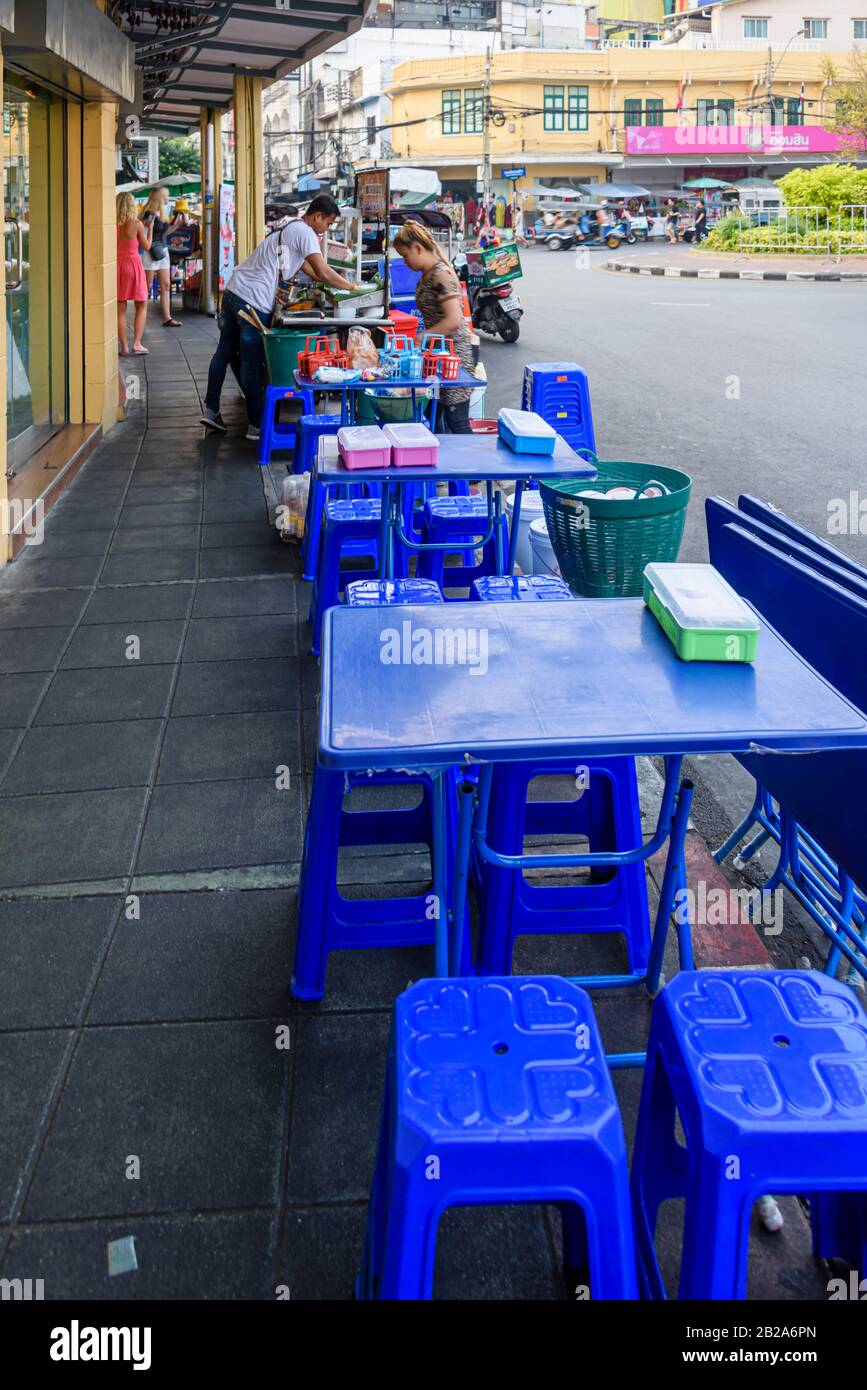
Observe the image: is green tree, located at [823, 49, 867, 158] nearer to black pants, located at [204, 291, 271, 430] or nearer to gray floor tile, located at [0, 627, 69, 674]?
black pants, located at [204, 291, 271, 430]

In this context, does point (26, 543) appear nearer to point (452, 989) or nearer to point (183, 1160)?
point (183, 1160)

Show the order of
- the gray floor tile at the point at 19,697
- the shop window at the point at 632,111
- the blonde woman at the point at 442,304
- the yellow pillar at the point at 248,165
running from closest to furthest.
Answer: the gray floor tile at the point at 19,697, the blonde woman at the point at 442,304, the yellow pillar at the point at 248,165, the shop window at the point at 632,111

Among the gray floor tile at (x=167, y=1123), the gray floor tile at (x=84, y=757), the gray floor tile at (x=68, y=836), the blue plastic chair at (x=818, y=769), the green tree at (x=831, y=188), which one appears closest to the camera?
the gray floor tile at (x=167, y=1123)

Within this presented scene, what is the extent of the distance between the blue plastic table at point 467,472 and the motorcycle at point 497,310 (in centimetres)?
1204

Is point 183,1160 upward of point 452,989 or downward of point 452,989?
downward

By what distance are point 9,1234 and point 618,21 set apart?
83.9m

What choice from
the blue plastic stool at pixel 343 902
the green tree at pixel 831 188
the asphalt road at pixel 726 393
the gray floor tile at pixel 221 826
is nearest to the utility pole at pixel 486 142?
the green tree at pixel 831 188

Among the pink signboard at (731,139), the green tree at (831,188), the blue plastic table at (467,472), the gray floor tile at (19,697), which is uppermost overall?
the pink signboard at (731,139)

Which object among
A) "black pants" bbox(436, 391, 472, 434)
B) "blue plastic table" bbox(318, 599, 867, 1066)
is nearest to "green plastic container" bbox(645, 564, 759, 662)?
"blue plastic table" bbox(318, 599, 867, 1066)

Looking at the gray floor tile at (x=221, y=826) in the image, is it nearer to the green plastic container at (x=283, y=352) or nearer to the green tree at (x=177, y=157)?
the green plastic container at (x=283, y=352)

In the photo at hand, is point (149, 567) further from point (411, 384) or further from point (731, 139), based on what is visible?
point (731, 139)

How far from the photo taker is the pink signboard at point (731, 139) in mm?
59094
